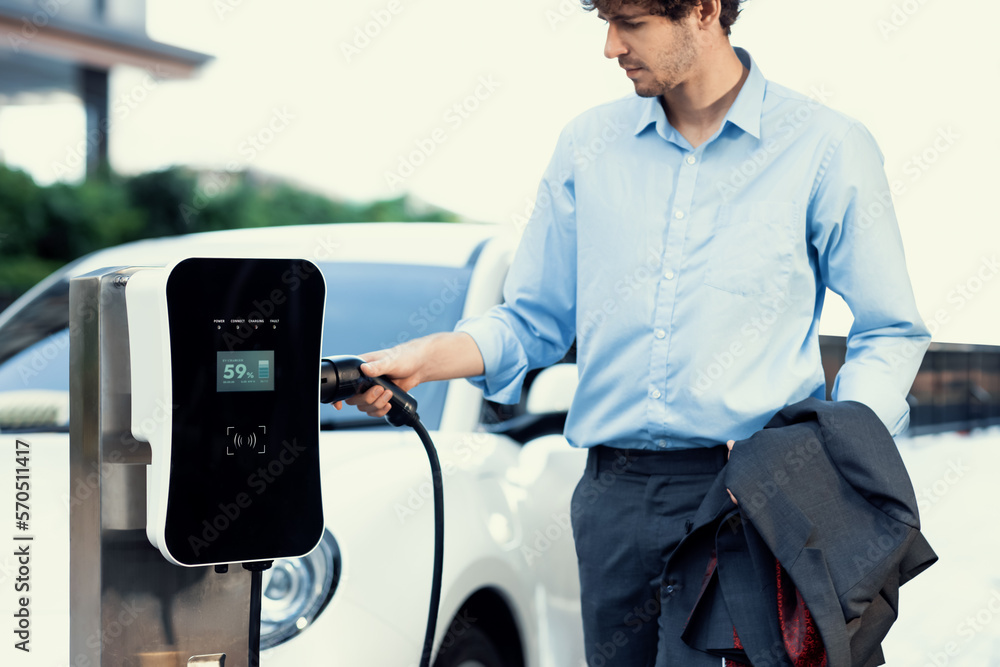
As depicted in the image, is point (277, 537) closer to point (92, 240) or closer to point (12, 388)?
point (12, 388)

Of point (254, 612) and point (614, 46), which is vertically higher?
point (614, 46)

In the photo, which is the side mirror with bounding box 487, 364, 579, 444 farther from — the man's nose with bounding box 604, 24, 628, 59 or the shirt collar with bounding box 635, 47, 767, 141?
the man's nose with bounding box 604, 24, 628, 59

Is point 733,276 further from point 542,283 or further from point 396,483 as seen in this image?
point 396,483

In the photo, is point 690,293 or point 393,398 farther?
point 690,293

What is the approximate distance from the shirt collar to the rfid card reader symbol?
100cm

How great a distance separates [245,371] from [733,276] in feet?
2.97

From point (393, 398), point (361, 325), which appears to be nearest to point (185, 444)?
point (393, 398)

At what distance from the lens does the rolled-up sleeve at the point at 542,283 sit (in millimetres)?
2027

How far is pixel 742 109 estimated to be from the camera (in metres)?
1.85

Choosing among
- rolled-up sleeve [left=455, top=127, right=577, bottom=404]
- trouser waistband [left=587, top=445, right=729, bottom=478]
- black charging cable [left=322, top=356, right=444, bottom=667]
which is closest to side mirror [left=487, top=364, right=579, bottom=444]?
rolled-up sleeve [left=455, top=127, right=577, bottom=404]

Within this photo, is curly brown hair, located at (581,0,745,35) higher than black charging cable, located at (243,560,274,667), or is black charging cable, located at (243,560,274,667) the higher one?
curly brown hair, located at (581,0,745,35)

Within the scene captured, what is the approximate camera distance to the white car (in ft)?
6.63

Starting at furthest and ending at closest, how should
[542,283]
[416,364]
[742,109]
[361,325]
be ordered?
[361,325] < [542,283] < [742,109] < [416,364]

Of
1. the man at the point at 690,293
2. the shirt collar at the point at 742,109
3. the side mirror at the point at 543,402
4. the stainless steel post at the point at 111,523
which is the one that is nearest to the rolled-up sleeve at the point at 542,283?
the man at the point at 690,293
